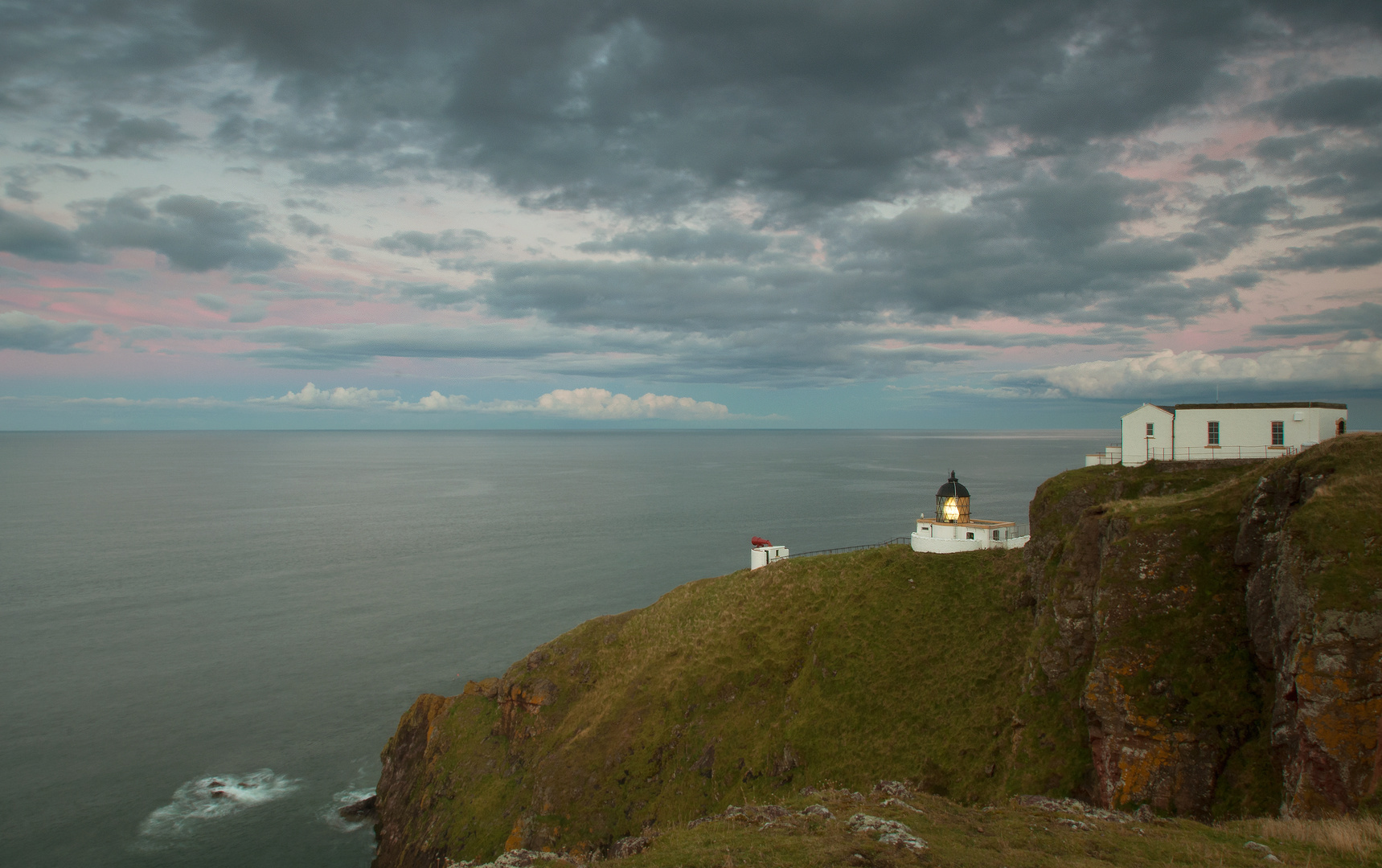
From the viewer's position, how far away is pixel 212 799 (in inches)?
1994

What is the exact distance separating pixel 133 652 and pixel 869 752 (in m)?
79.4

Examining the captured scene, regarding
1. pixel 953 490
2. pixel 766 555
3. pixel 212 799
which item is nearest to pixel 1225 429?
pixel 953 490

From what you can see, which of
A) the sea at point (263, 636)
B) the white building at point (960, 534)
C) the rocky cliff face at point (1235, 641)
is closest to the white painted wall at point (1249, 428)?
the white building at point (960, 534)

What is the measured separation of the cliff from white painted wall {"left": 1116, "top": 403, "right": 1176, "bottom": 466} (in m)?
4.75

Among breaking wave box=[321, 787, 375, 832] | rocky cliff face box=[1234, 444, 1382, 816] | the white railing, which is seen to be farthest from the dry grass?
breaking wave box=[321, 787, 375, 832]

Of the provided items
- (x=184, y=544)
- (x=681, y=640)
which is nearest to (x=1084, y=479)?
(x=681, y=640)

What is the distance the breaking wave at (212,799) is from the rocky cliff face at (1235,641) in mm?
55591

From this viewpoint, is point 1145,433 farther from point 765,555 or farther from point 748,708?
Answer: point 748,708

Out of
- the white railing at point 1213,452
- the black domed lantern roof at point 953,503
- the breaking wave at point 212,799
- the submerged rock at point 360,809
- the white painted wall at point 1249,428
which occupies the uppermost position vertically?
the white painted wall at point 1249,428

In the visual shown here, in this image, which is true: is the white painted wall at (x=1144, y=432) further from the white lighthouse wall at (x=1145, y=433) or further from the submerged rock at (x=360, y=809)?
the submerged rock at (x=360, y=809)

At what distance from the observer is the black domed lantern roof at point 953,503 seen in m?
54.2

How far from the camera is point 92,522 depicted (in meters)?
146

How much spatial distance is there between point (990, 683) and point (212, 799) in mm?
56371

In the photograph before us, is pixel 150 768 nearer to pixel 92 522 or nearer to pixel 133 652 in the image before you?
pixel 133 652
